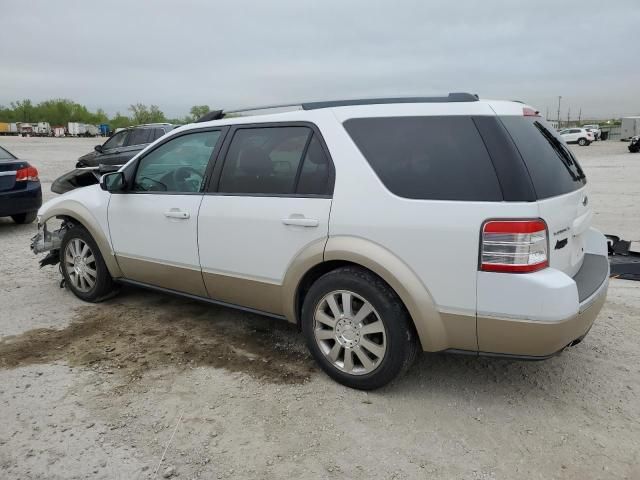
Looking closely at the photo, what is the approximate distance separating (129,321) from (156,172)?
1.32 metres

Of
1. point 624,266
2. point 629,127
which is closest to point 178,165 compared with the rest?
point 624,266

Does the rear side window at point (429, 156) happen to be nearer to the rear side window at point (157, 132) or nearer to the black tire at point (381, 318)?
the black tire at point (381, 318)

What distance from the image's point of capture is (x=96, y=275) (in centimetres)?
486

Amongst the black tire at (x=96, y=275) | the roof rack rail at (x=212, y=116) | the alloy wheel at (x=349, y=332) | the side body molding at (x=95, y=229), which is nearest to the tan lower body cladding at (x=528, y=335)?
the alloy wheel at (x=349, y=332)

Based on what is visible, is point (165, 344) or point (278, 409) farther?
point (165, 344)

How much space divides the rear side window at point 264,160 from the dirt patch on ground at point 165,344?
120cm

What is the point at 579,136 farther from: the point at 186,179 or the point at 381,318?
the point at 381,318

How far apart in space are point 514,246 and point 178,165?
276cm

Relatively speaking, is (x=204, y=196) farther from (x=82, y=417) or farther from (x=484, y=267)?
(x=484, y=267)

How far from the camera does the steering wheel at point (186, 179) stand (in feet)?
13.2

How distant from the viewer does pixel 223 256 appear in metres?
3.80

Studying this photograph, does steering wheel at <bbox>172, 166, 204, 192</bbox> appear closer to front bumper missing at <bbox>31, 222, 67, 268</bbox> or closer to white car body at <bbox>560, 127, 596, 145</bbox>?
front bumper missing at <bbox>31, 222, 67, 268</bbox>

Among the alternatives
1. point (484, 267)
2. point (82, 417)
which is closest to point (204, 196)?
point (82, 417)

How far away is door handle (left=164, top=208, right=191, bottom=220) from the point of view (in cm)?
397
